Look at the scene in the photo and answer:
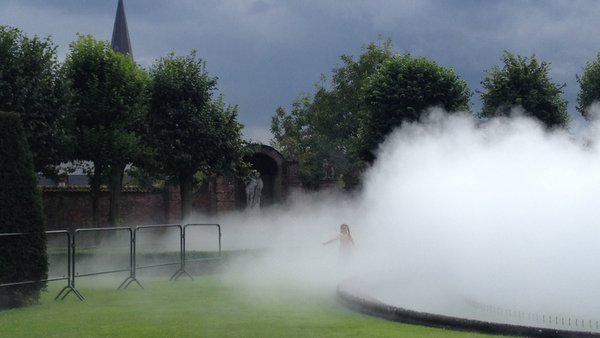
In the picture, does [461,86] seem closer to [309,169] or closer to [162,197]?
[162,197]

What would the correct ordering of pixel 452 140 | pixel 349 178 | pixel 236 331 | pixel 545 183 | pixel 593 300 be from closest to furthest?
pixel 236 331 < pixel 593 300 < pixel 545 183 < pixel 452 140 < pixel 349 178

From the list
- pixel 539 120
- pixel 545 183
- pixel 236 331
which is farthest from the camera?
pixel 539 120

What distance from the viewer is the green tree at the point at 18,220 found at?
18688 millimetres

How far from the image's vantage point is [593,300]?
16.9m

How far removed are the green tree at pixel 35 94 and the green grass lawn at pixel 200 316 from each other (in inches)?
653

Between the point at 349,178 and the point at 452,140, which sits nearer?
the point at 452,140

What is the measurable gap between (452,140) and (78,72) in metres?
24.3

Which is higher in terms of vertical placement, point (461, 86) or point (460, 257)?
point (461, 86)

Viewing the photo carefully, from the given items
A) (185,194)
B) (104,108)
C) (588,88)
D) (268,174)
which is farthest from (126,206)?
(588,88)

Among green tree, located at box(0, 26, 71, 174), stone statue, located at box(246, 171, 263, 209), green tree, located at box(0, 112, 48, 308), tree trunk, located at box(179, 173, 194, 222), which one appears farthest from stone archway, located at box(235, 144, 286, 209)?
green tree, located at box(0, 112, 48, 308)

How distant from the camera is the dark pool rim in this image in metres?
13.3

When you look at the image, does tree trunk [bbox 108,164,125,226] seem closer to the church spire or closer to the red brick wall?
the red brick wall

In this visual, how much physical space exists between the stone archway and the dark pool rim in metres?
40.0

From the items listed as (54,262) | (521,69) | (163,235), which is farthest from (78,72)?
(521,69)
